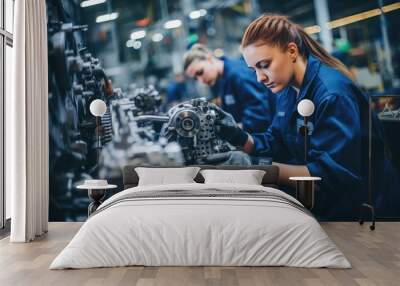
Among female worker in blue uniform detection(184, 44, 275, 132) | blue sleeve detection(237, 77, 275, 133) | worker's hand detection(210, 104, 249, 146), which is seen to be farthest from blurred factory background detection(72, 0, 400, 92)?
worker's hand detection(210, 104, 249, 146)

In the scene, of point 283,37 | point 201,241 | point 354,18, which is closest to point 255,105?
point 283,37

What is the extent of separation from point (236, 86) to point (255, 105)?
357 millimetres

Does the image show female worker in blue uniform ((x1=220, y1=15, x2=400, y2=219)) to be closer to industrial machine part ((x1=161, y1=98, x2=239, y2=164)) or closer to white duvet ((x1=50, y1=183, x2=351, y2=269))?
industrial machine part ((x1=161, y1=98, x2=239, y2=164))

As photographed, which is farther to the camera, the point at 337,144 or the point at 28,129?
the point at 337,144

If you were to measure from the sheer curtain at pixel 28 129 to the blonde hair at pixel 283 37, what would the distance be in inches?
107

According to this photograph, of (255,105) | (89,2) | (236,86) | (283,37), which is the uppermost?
(89,2)

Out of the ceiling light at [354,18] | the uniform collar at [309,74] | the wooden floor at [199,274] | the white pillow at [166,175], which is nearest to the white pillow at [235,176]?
the white pillow at [166,175]

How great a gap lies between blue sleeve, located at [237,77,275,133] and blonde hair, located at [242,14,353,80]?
549 millimetres

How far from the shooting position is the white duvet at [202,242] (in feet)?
14.8

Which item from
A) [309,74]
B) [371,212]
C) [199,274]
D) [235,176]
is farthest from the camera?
[309,74]

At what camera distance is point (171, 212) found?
15.4ft

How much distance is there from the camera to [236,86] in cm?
745

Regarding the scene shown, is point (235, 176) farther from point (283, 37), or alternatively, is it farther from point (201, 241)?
point (201, 241)

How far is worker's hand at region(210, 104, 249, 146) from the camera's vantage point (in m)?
7.39
